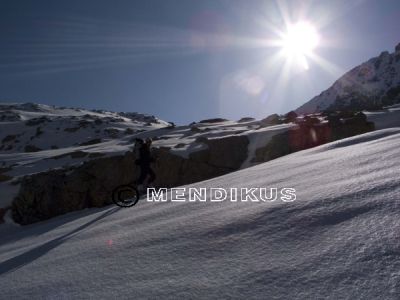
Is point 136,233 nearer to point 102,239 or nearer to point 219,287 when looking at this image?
point 102,239

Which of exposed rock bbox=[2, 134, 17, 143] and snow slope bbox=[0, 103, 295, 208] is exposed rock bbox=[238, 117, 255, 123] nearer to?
snow slope bbox=[0, 103, 295, 208]

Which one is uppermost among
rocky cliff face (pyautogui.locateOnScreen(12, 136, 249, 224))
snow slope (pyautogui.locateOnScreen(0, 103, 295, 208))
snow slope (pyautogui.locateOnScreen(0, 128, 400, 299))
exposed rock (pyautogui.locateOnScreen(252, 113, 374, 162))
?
snow slope (pyautogui.locateOnScreen(0, 103, 295, 208))

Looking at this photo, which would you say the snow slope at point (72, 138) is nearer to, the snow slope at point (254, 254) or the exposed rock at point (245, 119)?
the exposed rock at point (245, 119)

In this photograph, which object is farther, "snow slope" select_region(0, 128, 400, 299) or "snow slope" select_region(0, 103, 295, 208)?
"snow slope" select_region(0, 103, 295, 208)

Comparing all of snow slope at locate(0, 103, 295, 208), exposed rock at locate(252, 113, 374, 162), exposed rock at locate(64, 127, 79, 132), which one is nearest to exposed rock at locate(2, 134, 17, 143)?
snow slope at locate(0, 103, 295, 208)

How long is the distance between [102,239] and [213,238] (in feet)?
7.43

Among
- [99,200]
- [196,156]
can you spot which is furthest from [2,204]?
[196,156]

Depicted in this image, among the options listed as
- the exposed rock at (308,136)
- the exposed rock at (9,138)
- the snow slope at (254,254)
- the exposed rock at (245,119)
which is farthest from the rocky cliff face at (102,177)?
the exposed rock at (9,138)

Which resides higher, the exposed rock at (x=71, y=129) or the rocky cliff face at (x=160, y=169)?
the exposed rock at (x=71, y=129)

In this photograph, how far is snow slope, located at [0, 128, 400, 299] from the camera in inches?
92.5

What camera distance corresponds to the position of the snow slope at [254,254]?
2.35 metres

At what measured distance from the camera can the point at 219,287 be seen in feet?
8.56

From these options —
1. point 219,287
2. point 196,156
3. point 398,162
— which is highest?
point 196,156

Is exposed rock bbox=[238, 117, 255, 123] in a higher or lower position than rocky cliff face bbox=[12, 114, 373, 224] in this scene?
higher
